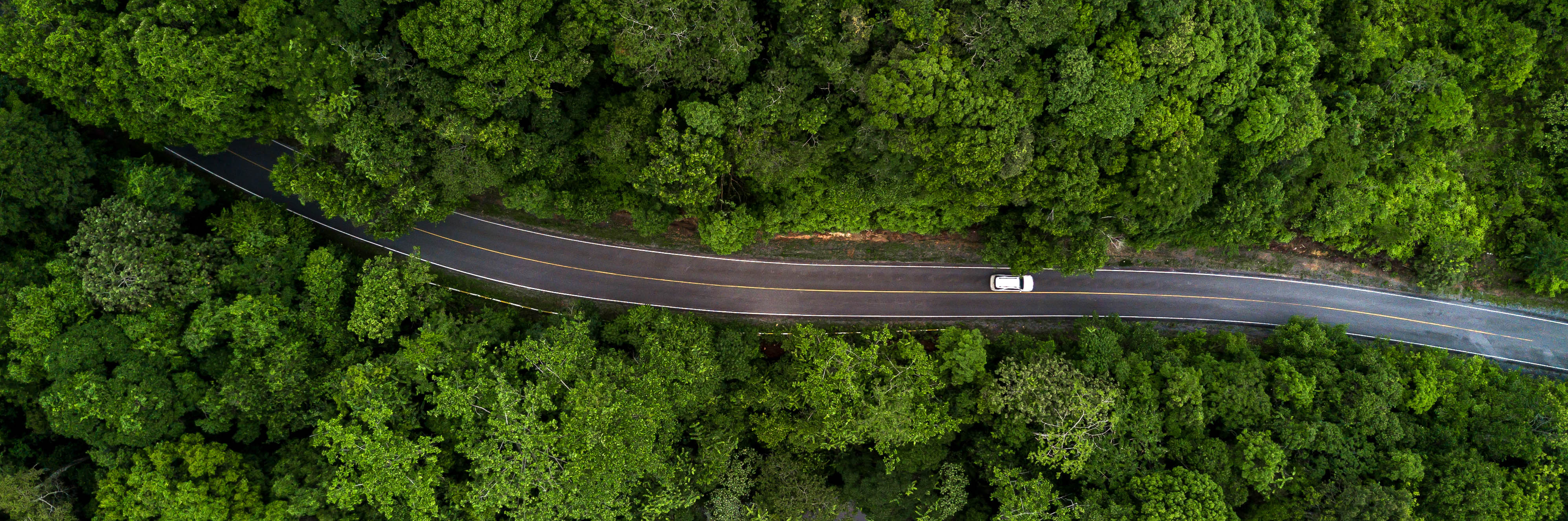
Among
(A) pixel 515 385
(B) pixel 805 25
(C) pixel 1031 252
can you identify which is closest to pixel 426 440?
(A) pixel 515 385

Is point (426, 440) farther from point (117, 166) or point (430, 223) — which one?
point (117, 166)

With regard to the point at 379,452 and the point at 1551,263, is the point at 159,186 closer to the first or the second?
the point at 379,452

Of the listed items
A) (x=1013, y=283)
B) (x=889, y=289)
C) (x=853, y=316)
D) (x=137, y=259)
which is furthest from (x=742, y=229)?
(x=137, y=259)

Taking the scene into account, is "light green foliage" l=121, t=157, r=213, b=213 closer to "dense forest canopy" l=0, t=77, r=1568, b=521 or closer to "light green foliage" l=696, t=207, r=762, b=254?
"dense forest canopy" l=0, t=77, r=1568, b=521

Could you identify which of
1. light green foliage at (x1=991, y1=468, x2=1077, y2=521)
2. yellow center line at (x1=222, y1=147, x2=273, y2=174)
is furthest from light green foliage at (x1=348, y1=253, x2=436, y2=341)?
light green foliage at (x1=991, y1=468, x2=1077, y2=521)

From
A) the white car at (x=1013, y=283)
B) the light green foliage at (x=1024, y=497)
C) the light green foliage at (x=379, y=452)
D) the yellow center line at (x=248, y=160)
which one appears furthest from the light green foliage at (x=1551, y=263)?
the yellow center line at (x=248, y=160)

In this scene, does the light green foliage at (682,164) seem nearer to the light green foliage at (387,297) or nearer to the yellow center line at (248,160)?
the light green foliage at (387,297)
